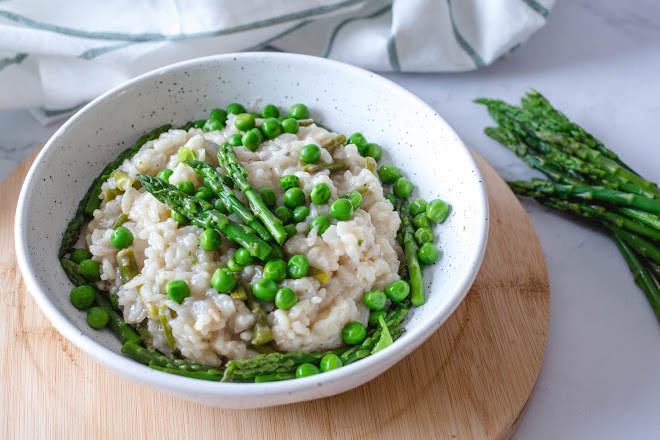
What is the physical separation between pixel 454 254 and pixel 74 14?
4.93 metres

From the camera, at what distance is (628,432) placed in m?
5.11

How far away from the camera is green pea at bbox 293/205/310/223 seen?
4.90 meters

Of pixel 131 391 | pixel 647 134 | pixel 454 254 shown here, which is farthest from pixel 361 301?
pixel 647 134

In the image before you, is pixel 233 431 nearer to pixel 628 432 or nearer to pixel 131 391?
pixel 131 391

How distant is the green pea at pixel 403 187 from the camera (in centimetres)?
561

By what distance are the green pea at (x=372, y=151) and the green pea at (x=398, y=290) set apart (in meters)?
1.51

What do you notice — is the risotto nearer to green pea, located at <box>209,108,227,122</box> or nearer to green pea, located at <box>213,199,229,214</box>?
green pea, located at <box>213,199,229,214</box>

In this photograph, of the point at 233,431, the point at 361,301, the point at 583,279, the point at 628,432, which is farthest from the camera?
the point at 583,279

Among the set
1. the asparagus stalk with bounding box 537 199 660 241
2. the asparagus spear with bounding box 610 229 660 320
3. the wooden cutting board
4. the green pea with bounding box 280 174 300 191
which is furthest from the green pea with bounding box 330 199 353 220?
the asparagus spear with bounding box 610 229 660 320

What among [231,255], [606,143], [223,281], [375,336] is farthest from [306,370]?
[606,143]

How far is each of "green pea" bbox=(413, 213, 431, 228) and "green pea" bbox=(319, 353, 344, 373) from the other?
4.85ft

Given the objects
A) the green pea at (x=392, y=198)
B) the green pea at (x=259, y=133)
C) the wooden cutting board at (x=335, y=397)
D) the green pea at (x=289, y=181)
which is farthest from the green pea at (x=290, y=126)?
the wooden cutting board at (x=335, y=397)

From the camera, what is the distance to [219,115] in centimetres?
600

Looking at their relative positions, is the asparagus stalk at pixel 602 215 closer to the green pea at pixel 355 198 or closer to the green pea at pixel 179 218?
the green pea at pixel 355 198
